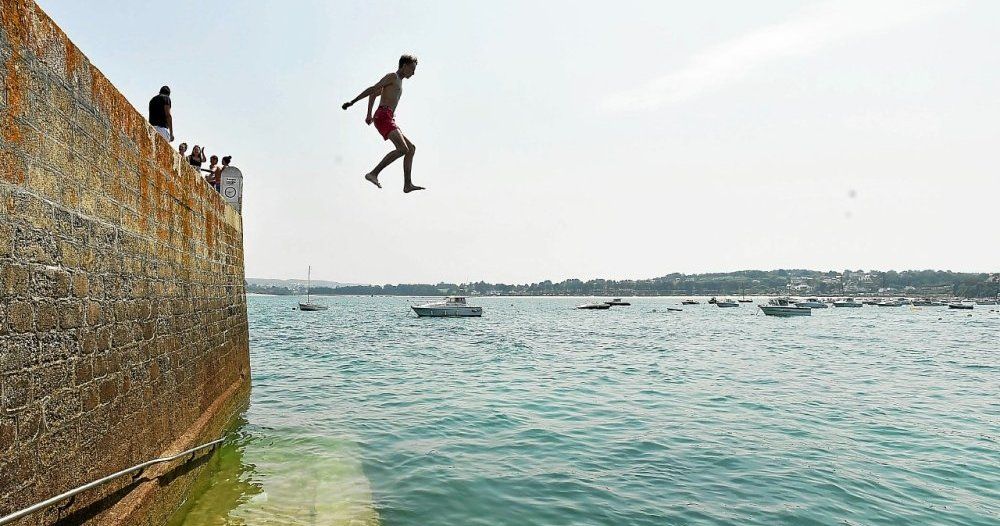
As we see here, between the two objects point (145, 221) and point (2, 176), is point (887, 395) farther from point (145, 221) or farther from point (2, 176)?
point (2, 176)

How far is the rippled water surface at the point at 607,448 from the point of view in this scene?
7.78 meters

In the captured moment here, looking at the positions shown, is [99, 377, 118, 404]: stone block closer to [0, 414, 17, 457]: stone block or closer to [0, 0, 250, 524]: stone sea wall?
[0, 0, 250, 524]: stone sea wall

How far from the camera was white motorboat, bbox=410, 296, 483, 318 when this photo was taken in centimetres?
6666

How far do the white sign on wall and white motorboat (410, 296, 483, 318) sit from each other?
51.6m

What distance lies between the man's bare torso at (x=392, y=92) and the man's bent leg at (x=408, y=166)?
0.40 metres

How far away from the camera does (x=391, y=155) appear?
6.69m

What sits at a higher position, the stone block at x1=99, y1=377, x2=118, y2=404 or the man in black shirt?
the man in black shirt

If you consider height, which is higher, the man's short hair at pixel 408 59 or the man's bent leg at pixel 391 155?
the man's short hair at pixel 408 59

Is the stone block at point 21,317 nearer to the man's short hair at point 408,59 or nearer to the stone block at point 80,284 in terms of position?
the stone block at point 80,284

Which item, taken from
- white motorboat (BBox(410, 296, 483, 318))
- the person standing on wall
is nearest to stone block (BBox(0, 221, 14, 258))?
the person standing on wall

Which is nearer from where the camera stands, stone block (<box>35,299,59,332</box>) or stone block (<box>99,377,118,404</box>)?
stone block (<box>35,299,59,332</box>)

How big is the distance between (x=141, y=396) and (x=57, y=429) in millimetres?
1839

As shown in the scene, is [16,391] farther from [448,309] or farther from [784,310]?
[784,310]

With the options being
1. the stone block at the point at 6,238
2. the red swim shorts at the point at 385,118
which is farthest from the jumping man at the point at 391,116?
the stone block at the point at 6,238
